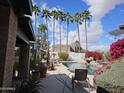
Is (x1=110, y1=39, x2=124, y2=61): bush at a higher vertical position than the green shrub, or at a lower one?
higher

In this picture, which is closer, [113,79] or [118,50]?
[113,79]

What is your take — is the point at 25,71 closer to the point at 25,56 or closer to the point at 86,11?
the point at 25,56

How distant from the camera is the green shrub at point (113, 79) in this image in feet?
24.1

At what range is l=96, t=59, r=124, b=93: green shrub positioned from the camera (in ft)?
24.1

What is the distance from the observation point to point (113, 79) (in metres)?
7.55

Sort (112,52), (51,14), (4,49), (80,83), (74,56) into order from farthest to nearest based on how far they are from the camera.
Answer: (51,14)
(74,56)
(80,83)
(112,52)
(4,49)

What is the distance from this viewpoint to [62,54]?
45.0 metres

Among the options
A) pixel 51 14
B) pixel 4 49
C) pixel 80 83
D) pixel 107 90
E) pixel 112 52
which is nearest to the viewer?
pixel 4 49

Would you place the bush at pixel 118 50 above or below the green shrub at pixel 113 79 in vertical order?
above

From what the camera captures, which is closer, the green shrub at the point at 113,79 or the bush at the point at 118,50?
the green shrub at the point at 113,79

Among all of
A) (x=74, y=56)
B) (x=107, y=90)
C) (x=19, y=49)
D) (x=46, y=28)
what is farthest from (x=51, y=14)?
(x=107, y=90)

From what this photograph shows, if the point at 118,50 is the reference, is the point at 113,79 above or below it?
below

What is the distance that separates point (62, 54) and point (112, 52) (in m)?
33.1

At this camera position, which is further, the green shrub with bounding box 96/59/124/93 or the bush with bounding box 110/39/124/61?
the bush with bounding box 110/39/124/61
